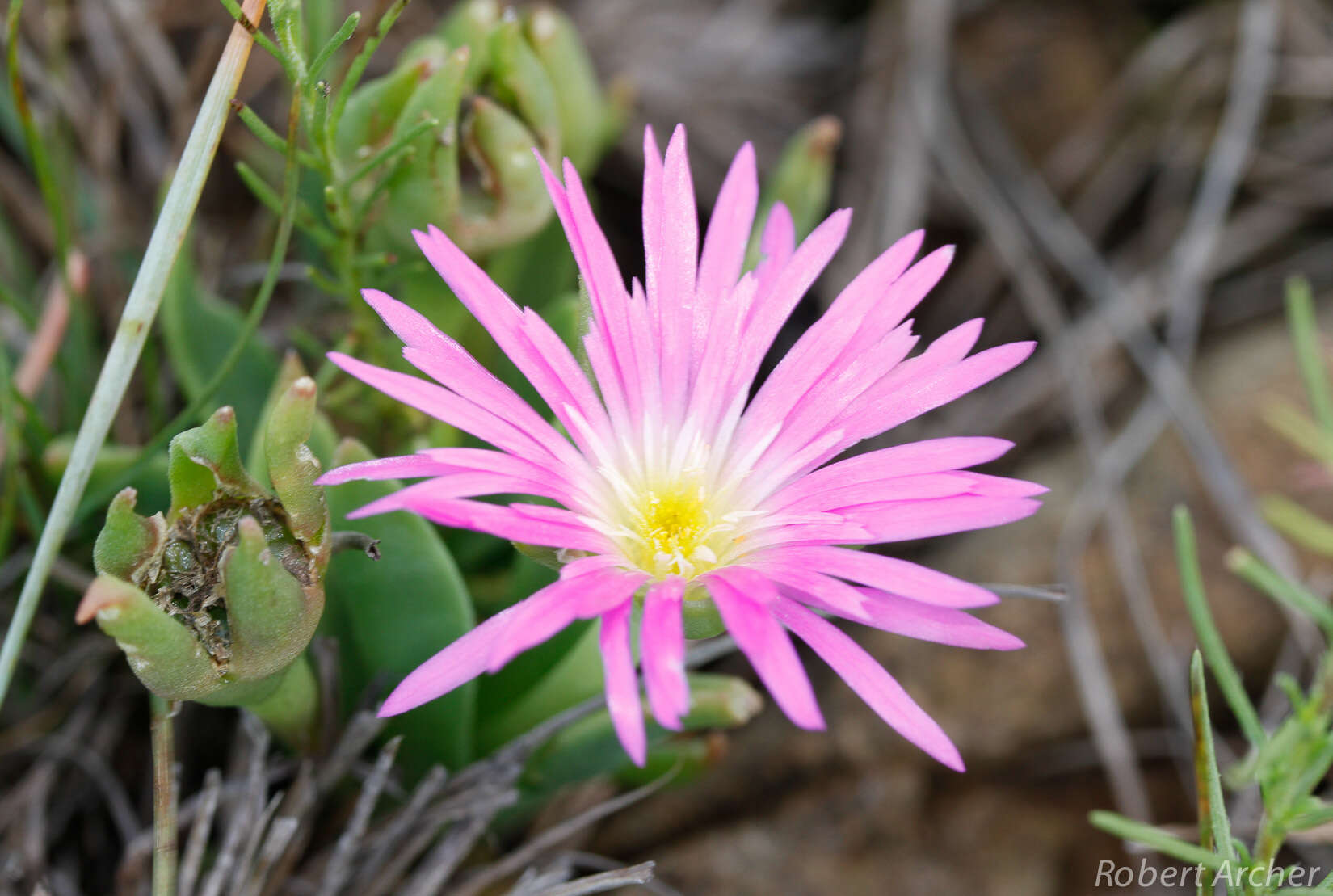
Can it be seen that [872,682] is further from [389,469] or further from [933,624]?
[389,469]

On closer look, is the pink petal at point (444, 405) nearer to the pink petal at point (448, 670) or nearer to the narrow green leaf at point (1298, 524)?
the pink petal at point (448, 670)

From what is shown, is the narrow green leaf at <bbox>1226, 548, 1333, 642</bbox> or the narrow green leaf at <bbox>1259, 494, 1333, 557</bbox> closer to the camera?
the narrow green leaf at <bbox>1226, 548, 1333, 642</bbox>

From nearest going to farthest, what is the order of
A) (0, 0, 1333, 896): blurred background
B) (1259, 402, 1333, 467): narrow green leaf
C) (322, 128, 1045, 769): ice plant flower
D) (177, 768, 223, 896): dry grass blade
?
(322, 128, 1045, 769): ice plant flower
(177, 768, 223, 896): dry grass blade
(0, 0, 1333, 896): blurred background
(1259, 402, 1333, 467): narrow green leaf

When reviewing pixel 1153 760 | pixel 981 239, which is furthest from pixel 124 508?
pixel 981 239

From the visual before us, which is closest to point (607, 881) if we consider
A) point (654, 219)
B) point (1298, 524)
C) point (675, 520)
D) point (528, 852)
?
point (528, 852)

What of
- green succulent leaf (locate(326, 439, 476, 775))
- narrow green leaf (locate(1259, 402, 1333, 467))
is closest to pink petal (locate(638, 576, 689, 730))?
green succulent leaf (locate(326, 439, 476, 775))

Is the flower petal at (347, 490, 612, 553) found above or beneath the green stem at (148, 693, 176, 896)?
above

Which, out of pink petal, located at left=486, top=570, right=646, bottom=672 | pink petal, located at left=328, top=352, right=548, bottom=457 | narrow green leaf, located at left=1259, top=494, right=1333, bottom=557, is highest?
pink petal, located at left=328, top=352, right=548, bottom=457

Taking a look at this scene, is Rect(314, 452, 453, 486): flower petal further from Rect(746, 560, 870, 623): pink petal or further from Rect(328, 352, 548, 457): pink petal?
Rect(746, 560, 870, 623): pink petal
